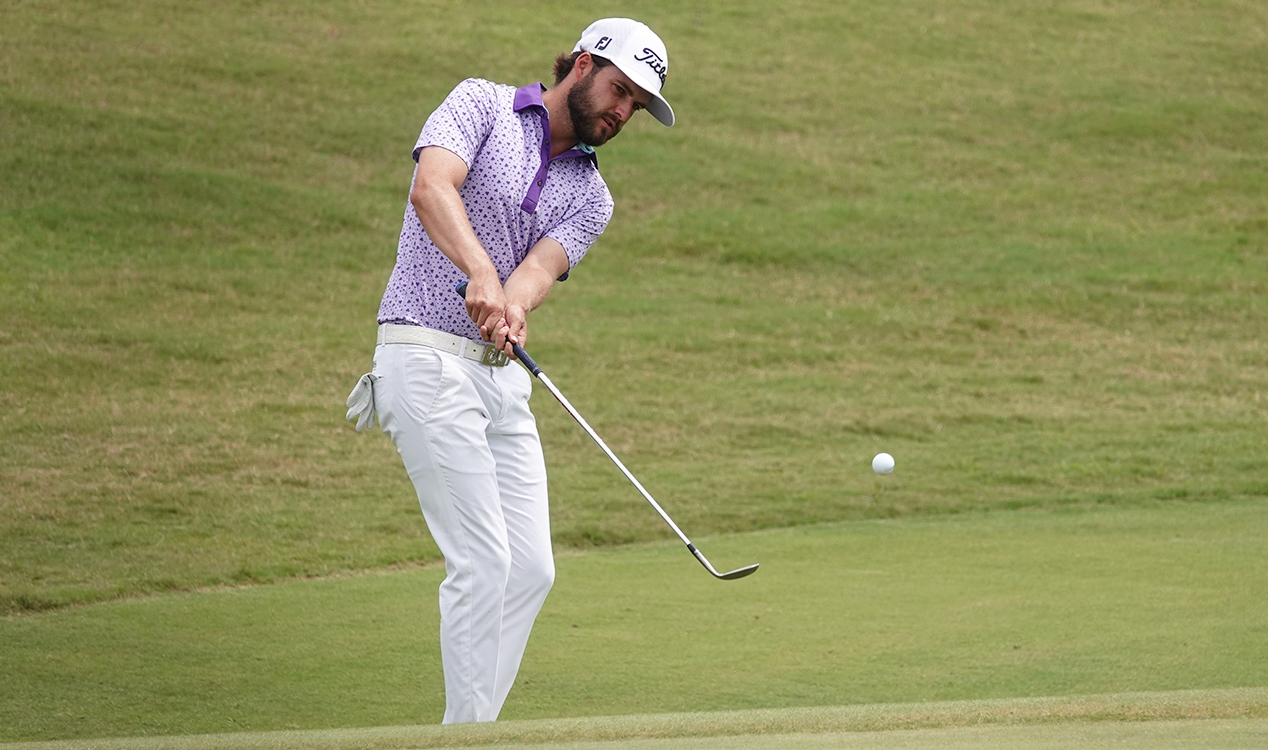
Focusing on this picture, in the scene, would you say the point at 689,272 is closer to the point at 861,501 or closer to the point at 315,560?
the point at 861,501

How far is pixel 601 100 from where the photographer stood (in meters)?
4.16

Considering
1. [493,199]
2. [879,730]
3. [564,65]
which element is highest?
[564,65]

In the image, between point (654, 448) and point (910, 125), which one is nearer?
point (654, 448)

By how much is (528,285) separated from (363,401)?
1.83ft

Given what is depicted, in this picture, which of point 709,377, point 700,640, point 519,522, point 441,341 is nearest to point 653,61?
point 441,341

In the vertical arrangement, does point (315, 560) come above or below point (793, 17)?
below

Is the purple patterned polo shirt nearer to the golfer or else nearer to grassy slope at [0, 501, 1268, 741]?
the golfer

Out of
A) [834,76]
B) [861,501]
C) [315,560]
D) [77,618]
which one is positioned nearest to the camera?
[77,618]

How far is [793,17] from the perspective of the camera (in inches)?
1001

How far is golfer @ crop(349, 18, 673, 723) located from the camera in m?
3.90

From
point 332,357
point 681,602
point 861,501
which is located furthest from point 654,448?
point 681,602

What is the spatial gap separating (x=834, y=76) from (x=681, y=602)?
1808cm

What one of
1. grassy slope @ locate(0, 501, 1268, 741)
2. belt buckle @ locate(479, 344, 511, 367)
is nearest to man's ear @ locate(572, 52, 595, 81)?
belt buckle @ locate(479, 344, 511, 367)

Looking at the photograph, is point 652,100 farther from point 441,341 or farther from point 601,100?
point 441,341
